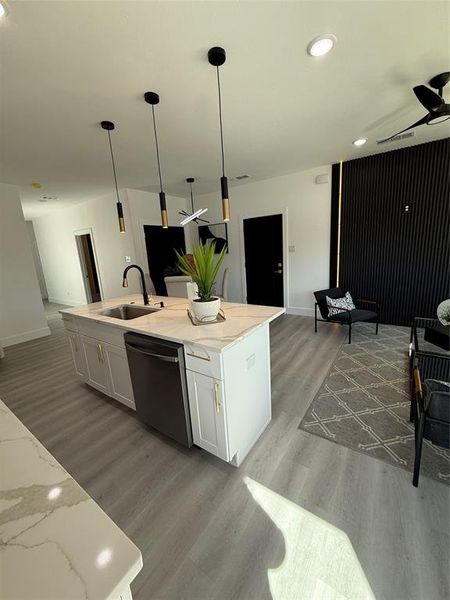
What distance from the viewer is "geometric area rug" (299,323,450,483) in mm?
1729

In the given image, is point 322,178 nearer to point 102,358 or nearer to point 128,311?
point 128,311

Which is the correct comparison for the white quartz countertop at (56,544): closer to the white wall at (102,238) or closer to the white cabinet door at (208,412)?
the white cabinet door at (208,412)

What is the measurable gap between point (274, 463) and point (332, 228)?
392cm

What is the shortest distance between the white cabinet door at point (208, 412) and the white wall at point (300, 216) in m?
3.82

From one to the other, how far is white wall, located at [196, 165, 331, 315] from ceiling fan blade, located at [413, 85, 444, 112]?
2.16m

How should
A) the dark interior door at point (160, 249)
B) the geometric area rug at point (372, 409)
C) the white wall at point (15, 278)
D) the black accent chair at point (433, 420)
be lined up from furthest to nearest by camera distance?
the dark interior door at point (160, 249) → the white wall at point (15, 278) → the geometric area rug at point (372, 409) → the black accent chair at point (433, 420)

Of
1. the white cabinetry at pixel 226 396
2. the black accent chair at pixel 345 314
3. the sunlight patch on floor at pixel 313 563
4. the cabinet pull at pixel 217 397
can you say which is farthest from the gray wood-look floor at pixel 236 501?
the black accent chair at pixel 345 314

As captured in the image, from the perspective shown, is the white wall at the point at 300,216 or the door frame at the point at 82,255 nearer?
the white wall at the point at 300,216

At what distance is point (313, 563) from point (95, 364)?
223cm

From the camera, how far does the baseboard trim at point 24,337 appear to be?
14.1 ft

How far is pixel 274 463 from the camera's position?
5.68ft

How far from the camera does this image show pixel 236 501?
148cm

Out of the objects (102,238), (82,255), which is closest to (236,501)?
(102,238)

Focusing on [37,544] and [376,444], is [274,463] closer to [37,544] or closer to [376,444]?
[376,444]
